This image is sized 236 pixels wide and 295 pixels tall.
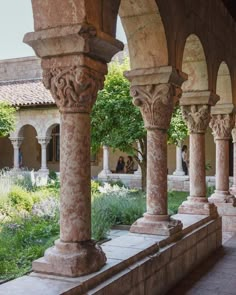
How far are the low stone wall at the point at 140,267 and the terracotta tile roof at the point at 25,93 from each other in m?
12.4

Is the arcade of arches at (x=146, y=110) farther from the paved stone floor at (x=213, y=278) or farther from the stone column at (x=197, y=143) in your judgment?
the paved stone floor at (x=213, y=278)

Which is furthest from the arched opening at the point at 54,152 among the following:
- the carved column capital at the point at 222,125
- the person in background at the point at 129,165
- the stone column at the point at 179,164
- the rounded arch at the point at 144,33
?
the rounded arch at the point at 144,33

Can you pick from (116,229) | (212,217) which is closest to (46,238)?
(116,229)

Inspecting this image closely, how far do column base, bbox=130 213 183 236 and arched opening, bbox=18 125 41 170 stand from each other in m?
17.0

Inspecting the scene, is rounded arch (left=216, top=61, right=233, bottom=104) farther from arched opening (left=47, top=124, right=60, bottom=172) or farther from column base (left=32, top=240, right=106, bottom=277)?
arched opening (left=47, top=124, right=60, bottom=172)

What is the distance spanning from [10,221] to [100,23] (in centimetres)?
488

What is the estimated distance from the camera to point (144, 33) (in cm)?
480

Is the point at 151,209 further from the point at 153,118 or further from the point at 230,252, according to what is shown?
the point at 230,252

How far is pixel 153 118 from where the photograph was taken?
4902 millimetres

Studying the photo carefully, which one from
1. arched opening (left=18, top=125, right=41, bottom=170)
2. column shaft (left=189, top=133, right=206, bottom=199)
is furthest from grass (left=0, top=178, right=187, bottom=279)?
arched opening (left=18, top=125, right=41, bottom=170)

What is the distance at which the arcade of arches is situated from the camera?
333cm

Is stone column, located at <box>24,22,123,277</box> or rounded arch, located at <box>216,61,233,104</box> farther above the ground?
rounded arch, located at <box>216,61,233,104</box>

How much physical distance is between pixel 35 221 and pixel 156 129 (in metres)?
3.53

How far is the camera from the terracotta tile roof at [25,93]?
17891mm
